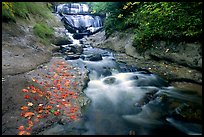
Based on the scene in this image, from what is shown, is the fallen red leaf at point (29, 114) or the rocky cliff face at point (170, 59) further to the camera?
the rocky cliff face at point (170, 59)

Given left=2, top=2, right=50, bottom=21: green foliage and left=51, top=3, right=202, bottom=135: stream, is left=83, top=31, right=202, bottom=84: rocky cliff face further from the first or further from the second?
left=2, top=2, right=50, bottom=21: green foliage

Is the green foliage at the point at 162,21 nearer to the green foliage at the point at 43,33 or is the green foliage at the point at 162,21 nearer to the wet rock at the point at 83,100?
the green foliage at the point at 43,33

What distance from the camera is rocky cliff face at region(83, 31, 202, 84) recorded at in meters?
7.75

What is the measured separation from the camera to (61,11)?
2106 cm

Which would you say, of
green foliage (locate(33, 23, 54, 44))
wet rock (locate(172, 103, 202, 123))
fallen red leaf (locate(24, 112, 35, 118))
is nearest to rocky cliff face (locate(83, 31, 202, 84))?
wet rock (locate(172, 103, 202, 123))

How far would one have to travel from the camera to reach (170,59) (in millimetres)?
8930

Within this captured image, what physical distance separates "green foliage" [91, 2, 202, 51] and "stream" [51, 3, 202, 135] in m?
1.89

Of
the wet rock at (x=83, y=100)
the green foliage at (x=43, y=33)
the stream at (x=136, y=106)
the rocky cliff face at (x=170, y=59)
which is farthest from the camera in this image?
the green foliage at (x=43, y=33)

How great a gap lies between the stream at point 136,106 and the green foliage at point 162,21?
1.89 metres

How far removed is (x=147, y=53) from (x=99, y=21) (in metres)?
10.6

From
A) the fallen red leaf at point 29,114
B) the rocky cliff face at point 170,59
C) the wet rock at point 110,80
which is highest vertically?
the rocky cliff face at point 170,59

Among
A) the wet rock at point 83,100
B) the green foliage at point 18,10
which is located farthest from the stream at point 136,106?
the green foliage at point 18,10

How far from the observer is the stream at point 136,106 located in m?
5.15

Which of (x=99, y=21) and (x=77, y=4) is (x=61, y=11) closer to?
(x=77, y=4)
